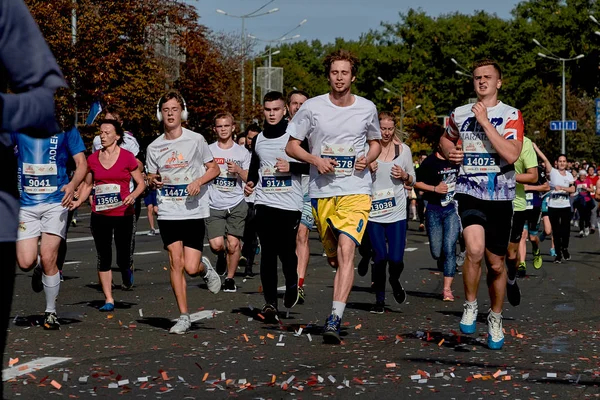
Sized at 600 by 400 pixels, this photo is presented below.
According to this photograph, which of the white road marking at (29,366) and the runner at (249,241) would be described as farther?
the runner at (249,241)

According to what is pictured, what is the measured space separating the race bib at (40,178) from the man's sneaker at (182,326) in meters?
1.53

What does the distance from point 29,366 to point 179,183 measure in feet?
8.79

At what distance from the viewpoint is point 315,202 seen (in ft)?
28.9

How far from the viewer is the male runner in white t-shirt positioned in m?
9.27

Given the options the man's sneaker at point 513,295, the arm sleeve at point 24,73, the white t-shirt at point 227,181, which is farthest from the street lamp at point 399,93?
the arm sleeve at point 24,73

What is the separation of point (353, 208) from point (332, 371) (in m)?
2.00

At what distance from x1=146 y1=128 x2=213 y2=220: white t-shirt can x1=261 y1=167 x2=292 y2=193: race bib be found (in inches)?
25.3

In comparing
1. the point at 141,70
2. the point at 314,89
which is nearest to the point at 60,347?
the point at 141,70

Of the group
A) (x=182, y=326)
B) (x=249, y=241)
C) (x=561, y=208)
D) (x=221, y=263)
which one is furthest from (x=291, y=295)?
(x=561, y=208)

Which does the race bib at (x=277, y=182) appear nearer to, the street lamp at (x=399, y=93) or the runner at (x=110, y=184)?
the runner at (x=110, y=184)

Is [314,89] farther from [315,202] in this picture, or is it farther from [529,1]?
[315,202]

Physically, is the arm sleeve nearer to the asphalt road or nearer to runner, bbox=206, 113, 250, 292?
the asphalt road

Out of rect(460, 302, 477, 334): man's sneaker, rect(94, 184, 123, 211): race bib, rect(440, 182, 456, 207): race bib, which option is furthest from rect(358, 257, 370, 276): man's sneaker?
rect(460, 302, 477, 334): man's sneaker

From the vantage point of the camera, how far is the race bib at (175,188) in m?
9.36
